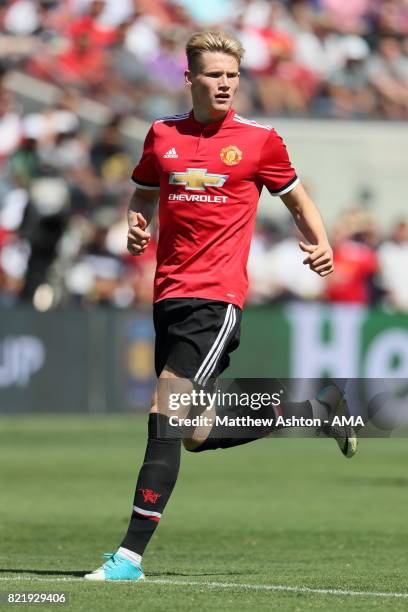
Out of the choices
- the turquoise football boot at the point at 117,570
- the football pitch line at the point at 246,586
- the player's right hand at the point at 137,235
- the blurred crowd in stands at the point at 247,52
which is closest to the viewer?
the football pitch line at the point at 246,586

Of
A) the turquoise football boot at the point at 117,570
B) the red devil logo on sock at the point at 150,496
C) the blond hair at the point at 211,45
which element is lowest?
the turquoise football boot at the point at 117,570

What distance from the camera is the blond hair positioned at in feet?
23.9

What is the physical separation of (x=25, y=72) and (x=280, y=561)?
1530 centimetres

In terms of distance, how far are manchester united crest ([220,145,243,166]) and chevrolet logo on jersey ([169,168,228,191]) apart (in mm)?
67

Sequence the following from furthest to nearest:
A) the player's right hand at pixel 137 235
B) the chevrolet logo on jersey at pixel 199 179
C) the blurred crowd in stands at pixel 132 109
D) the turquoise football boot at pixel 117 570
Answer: the blurred crowd in stands at pixel 132 109
the player's right hand at pixel 137 235
the chevrolet logo on jersey at pixel 199 179
the turquoise football boot at pixel 117 570

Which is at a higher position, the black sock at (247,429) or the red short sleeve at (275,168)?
the red short sleeve at (275,168)

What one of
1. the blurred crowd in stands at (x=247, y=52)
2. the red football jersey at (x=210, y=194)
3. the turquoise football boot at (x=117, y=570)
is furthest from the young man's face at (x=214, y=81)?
the blurred crowd in stands at (x=247, y=52)

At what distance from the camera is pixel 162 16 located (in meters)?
24.4

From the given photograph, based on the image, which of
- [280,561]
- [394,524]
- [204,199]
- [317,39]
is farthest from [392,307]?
[204,199]

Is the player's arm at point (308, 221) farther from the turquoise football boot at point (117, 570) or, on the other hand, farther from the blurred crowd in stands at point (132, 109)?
the blurred crowd in stands at point (132, 109)

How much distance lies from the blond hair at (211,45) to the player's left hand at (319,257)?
3.02ft

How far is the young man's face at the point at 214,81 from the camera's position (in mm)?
7273

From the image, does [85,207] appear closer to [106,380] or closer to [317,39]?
[106,380]

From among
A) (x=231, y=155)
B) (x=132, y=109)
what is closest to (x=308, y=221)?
(x=231, y=155)
